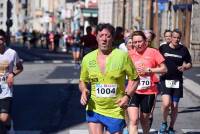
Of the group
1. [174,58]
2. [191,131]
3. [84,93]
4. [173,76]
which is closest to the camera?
[84,93]

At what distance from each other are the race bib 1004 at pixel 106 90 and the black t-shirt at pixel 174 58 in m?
4.73

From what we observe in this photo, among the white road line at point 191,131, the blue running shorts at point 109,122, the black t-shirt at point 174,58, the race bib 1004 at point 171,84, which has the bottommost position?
the white road line at point 191,131

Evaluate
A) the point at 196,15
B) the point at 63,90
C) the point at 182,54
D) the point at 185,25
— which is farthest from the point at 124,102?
the point at 185,25

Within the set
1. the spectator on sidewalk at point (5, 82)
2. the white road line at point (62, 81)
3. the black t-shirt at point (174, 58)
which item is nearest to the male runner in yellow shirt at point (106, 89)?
the spectator on sidewalk at point (5, 82)

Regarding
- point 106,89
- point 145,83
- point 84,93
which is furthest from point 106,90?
point 145,83

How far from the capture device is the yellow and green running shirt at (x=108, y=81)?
26.1ft

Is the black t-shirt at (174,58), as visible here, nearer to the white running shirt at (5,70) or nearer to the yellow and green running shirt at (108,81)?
the white running shirt at (5,70)

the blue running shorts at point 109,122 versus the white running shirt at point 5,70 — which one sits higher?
the white running shirt at point 5,70

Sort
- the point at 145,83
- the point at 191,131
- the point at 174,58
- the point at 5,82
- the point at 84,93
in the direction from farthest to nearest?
the point at 191,131 < the point at 174,58 < the point at 145,83 < the point at 5,82 < the point at 84,93

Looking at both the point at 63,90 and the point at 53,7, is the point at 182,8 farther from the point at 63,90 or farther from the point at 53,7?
the point at 53,7

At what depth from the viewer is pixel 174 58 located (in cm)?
1265

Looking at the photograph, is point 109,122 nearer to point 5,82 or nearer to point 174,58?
point 5,82

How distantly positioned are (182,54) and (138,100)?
219 centimetres

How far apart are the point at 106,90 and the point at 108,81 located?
0.44 feet
